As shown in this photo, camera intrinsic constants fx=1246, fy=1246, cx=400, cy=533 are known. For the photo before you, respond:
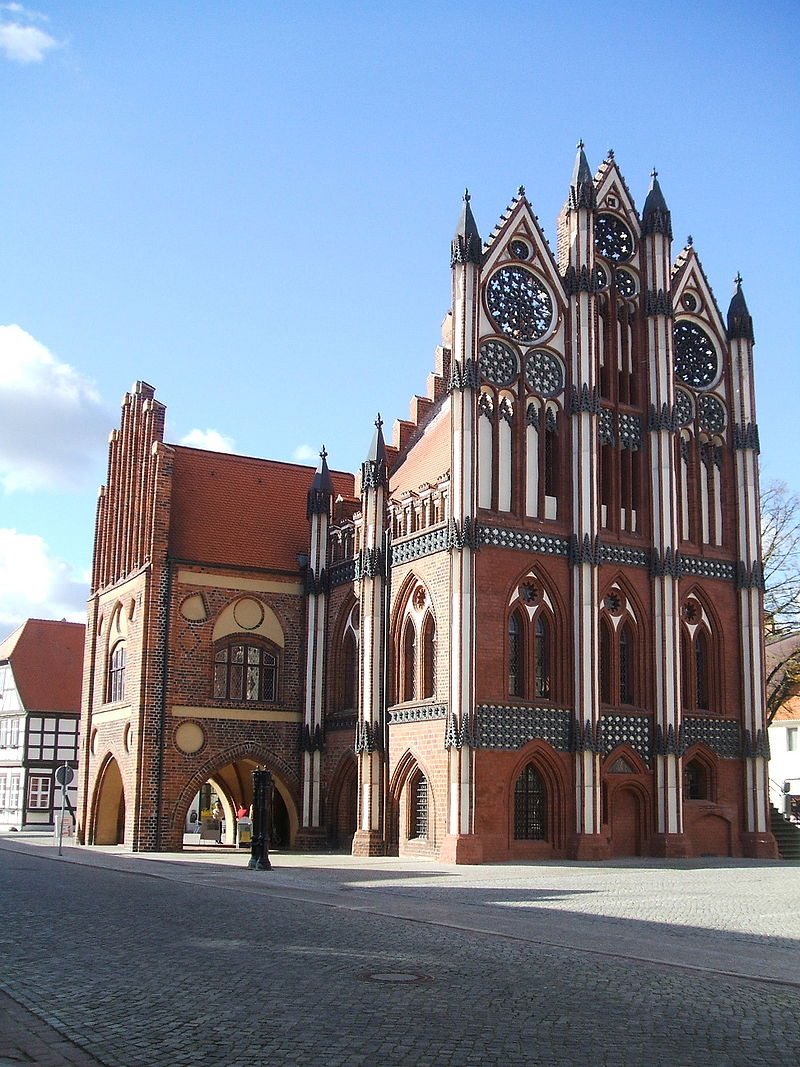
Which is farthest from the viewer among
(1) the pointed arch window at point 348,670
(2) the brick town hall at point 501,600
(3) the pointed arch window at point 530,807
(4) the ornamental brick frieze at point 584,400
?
(1) the pointed arch window at point 348,670

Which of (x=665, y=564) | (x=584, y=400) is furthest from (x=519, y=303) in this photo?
(x=665, y=564)

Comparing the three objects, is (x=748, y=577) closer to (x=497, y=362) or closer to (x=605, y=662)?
(x=605, y=662)

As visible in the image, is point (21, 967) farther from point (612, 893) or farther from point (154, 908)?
point (612, 893)

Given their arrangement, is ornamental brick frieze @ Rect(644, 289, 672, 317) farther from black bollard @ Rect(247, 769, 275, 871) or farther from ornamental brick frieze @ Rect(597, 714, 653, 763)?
black bollard @ Rect(247, 769, 275, 871)

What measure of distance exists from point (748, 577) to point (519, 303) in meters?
10.7

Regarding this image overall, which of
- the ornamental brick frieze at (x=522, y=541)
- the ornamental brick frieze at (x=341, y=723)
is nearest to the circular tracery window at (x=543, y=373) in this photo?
the ornamental brick frieze at (x=522, y=541)

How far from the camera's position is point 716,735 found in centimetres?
3569

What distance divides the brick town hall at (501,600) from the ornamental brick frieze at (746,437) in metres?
0.09

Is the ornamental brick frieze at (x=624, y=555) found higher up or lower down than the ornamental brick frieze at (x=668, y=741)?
higher up

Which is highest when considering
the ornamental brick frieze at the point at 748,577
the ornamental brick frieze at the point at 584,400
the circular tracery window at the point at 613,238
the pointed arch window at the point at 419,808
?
the circular tracery window at the point at 613,238

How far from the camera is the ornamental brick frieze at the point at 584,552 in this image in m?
33.3

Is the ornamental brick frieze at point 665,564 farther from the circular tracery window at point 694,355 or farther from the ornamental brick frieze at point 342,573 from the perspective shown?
the ornamental brick frieze at point 342,573

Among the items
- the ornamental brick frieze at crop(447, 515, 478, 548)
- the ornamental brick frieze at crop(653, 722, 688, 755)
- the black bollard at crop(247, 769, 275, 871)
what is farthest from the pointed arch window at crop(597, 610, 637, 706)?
the black bollard at crop(247, 769, 275, 871)

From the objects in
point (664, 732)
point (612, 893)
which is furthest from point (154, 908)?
point (664, 732)
